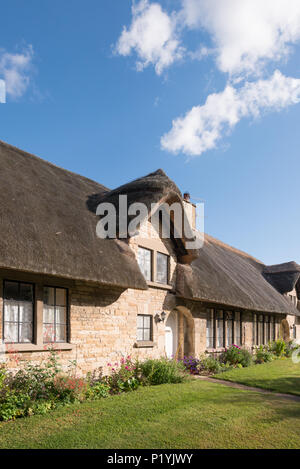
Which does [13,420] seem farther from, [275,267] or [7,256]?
[275,267]

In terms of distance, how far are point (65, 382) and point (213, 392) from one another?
13.4 ft

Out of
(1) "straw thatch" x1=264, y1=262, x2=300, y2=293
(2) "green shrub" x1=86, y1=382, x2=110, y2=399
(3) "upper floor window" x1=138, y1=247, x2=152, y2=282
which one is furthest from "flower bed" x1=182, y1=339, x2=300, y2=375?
(1) "straw thatch" x1=264, y1=262, x2=300, y2=293

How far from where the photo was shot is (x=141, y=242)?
1232 cm

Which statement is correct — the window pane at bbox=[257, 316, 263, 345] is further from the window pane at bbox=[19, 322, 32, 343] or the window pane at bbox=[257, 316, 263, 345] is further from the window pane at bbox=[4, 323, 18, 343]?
the window pane at bbox=[4, 323, 18, 343]

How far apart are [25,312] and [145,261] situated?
494 cm

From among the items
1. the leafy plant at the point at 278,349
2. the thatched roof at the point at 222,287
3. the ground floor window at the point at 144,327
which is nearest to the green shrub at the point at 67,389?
the ground floor window at the point at 144,327

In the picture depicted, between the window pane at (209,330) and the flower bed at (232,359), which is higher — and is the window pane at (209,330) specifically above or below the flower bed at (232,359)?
above

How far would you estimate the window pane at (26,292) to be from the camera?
8.46 m

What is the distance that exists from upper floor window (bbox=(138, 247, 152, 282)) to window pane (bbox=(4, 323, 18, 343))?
194 inches

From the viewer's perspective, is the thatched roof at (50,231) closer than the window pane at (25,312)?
Yes

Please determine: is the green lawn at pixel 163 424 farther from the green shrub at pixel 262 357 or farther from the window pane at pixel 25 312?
the green shrub at pixel 262 357

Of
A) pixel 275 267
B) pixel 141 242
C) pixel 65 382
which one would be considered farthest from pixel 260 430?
pixel 275 267

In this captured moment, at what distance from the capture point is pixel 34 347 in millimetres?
8336

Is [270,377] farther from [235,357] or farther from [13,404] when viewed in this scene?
[13,404]
